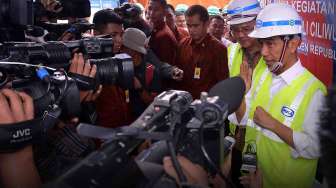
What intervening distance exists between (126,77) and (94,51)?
18 cm

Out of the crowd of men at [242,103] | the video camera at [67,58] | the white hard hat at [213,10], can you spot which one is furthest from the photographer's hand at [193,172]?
the white hard hat at [213,10]

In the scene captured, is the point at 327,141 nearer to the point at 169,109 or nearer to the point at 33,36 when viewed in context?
the point at 169,109

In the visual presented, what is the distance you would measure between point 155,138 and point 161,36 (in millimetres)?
3666

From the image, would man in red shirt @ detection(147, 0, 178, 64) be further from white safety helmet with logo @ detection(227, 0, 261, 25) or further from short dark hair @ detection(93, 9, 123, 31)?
white safety helmet with logo @ detection(227, 0, 261, 25)

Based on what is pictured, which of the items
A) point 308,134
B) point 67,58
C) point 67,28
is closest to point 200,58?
point 67,28

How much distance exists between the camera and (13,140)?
1.02 meters

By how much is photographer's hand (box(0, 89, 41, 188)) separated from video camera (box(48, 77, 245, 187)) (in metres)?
0.36

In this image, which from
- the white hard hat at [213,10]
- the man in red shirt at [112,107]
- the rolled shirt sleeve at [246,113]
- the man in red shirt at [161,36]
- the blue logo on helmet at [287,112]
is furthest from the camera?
the white hard hat at [213,10]

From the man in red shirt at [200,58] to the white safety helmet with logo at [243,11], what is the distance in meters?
0.86

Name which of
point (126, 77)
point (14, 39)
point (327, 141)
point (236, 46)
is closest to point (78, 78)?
point (126, 77)

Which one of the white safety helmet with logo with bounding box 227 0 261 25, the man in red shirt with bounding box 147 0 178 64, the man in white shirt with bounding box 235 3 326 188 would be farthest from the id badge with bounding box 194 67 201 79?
the man in white shirt with bounding box 235 3 326 188

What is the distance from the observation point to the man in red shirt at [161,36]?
4.25m

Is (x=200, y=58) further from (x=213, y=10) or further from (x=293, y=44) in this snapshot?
(x=213, y=10)

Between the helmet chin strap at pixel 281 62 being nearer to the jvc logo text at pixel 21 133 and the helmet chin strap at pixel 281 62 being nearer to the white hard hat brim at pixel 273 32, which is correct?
the white hard hat brim at pixel 273 32
